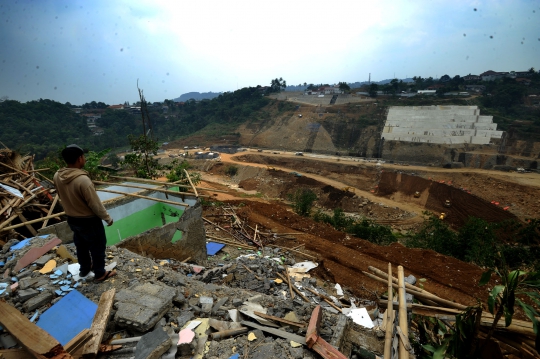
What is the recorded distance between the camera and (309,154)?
1378 inches

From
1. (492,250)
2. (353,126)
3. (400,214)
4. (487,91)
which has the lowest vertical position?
(400,214)

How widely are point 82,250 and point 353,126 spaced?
3750cm

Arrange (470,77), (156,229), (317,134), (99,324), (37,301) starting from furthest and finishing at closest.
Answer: (470,77)
(317,134)
(156,229)
(37,301)
(99,324)

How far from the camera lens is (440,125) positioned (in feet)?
109

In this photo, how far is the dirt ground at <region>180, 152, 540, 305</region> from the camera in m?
7.94

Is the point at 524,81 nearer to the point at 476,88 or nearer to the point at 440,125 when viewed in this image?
the point at 476,88

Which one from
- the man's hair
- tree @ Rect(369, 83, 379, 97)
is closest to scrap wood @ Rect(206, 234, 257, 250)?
the man's hair

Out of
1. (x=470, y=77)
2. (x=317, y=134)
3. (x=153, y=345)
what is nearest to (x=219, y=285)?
(x=153, y=345)

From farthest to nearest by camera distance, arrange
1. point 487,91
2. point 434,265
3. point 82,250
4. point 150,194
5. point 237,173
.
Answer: point 487,91 < point 237,173 < point 434,265 < point 150,194 < point 82,250

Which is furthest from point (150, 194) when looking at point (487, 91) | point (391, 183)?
point (487, 91)

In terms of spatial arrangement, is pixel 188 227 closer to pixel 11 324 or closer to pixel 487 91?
pixel 11 324

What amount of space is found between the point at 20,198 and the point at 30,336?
14.5 feet

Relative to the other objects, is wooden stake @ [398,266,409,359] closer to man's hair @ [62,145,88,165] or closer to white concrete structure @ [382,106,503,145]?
man's hair @ [62,145,88,165]

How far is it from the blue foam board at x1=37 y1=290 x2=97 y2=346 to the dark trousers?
401 mm
